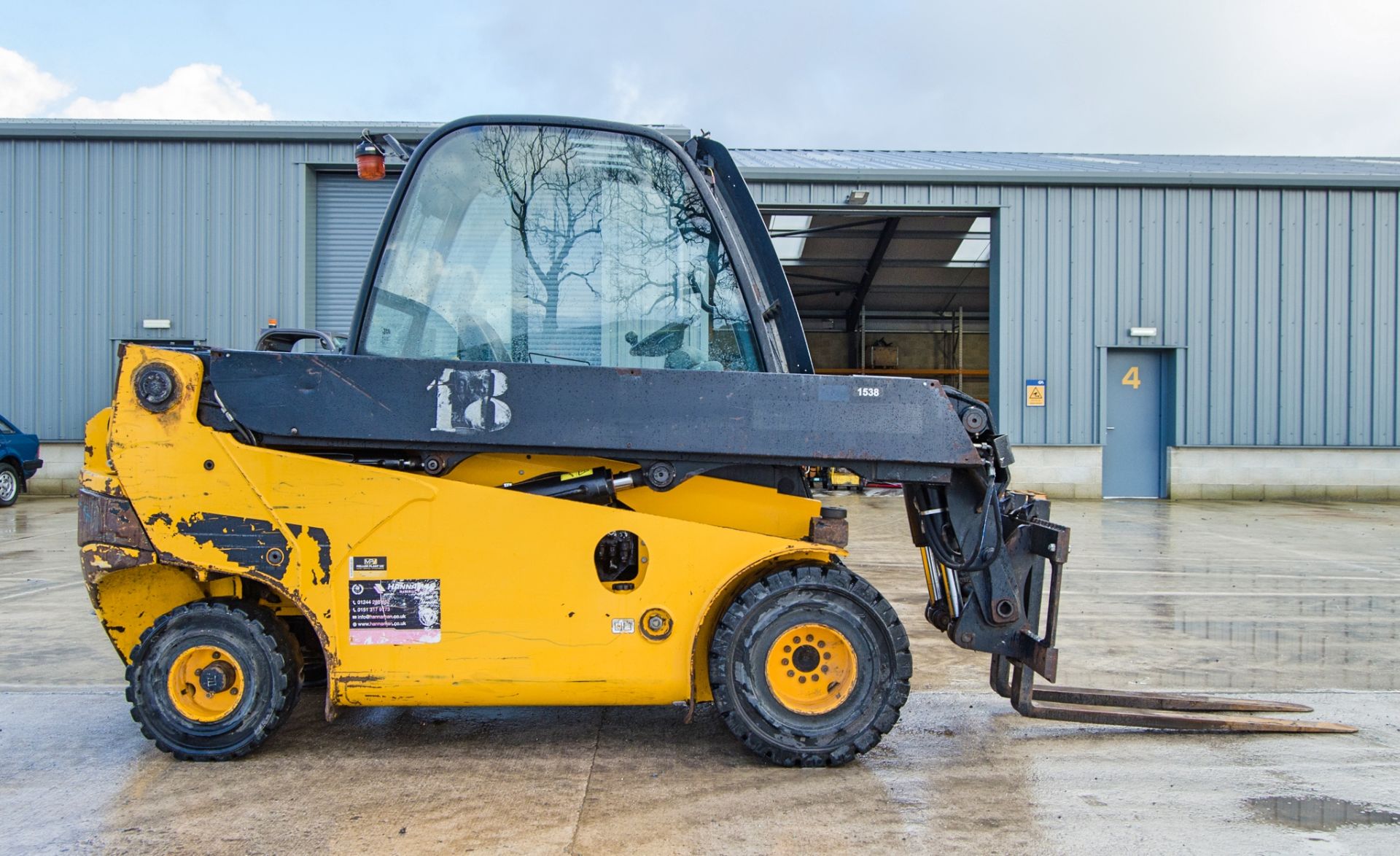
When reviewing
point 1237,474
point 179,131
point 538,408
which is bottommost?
point 1237,474

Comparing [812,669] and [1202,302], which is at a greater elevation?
[1202,302]

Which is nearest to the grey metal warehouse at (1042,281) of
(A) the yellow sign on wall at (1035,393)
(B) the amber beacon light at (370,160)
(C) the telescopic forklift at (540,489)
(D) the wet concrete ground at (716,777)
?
(A) the yellow sign on wall at (1035,393)

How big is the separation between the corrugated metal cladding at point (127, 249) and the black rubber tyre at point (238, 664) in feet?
41.3

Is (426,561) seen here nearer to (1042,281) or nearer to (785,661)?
(785,661)

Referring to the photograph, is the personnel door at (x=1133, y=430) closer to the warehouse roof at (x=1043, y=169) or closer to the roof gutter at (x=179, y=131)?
the warehouse roof at (x=1043, y=169)

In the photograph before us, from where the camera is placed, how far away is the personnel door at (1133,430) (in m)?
15.8

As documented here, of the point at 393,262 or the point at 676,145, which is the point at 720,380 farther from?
the point at 393,262

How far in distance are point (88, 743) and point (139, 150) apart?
14.3m

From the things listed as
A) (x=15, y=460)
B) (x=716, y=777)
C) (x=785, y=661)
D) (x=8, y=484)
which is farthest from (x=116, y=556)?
(x=15, y=460)

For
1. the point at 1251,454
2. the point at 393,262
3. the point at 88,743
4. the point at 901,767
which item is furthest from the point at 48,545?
the point at 1251,454

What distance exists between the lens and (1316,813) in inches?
122

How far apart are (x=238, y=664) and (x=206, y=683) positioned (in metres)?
0.14

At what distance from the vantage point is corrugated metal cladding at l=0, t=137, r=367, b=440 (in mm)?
14781

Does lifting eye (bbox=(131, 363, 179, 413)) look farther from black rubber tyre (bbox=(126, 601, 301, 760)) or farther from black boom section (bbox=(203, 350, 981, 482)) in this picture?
black rubber tyre (bbox=(126, 601, 301, 760))
